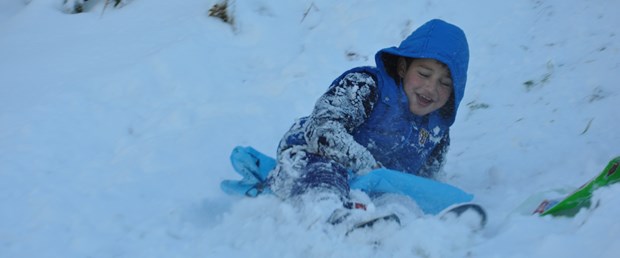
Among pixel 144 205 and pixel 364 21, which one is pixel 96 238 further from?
pixel 364 21

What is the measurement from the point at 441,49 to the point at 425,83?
16 centimetres

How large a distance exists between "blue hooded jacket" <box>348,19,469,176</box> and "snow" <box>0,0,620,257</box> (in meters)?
0.36

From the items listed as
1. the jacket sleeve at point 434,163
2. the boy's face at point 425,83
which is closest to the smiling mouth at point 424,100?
the boy's face at point 425,83

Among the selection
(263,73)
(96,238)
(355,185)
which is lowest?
(263,73)

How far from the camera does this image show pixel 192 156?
12.4 ft

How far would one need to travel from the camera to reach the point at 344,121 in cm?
298

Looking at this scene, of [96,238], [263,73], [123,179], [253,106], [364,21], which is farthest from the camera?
[364,21]

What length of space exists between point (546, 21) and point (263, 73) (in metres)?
1.86

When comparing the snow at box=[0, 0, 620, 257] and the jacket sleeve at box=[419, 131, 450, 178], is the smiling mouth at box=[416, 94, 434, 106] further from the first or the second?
the snow at box=[0, 0, 620, 257]

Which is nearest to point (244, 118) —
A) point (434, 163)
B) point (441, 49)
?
point (434, 163)

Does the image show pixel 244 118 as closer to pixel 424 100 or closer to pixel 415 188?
pixel 424 100

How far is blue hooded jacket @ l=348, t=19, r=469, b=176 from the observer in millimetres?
3127

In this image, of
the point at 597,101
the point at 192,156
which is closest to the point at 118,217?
the point at 192,156

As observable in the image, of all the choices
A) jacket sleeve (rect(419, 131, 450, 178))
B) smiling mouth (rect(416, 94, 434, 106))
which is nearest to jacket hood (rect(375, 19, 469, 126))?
smiling mouth (rect(416, 94, 434, 106))
